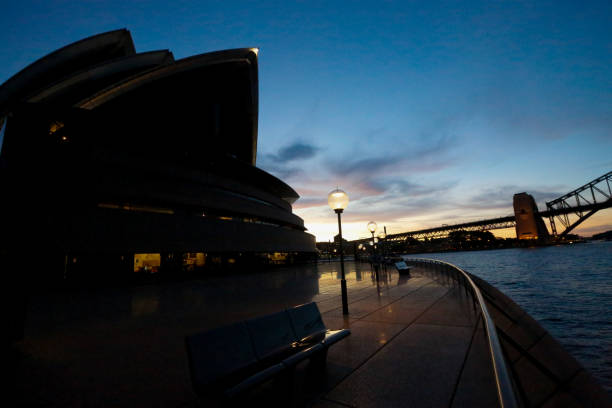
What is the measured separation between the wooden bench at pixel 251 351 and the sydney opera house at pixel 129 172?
5804mm

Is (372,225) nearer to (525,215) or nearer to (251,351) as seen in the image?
(251,351)

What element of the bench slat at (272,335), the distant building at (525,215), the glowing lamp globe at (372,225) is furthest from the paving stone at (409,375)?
the distant building at (525,215)

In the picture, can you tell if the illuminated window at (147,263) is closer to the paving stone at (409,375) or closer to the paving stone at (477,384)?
the paving stone at (409,375)

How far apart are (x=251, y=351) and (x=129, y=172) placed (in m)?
27.3

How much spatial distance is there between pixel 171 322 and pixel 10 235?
4444mm

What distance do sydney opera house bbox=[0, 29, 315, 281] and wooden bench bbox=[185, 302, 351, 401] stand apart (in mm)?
5804

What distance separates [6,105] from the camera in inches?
1087

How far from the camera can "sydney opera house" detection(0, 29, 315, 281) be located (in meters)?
6.60

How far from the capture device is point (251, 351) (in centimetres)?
354

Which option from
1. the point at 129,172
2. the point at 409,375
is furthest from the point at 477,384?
the point at 129,172

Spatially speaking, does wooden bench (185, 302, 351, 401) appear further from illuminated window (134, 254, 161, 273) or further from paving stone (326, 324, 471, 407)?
illuminated window (134, 254, 161, 273)

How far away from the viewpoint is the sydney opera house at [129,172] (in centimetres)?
660

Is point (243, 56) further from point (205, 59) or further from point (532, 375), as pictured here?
point (532, 375)

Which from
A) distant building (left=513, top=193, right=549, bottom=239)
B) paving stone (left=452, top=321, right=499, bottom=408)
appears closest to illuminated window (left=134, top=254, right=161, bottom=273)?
paving stone (left=452, top=321, right=499, bottom=408)
